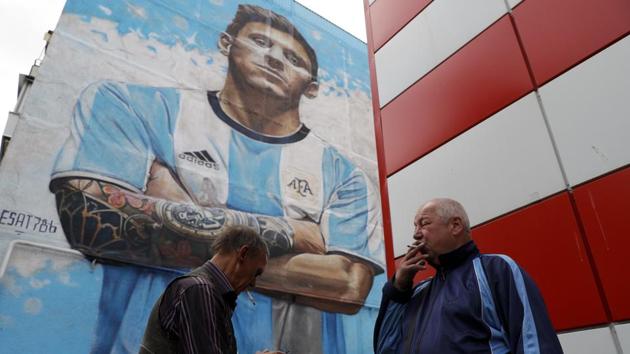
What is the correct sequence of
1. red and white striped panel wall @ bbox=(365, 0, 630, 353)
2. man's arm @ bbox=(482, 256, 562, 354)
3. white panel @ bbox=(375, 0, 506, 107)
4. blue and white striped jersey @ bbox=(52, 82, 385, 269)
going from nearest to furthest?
man's arm @ bbox=(482, 256, 562, 354), red and white striped panel wall @ bbox=(365, 0, 630, 353), white panel @ bbox=(375, 0, 506, 107), blue and white striped jersey @ bbox=(52, 82, 385, 269)

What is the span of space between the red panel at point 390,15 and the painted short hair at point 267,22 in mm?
9075

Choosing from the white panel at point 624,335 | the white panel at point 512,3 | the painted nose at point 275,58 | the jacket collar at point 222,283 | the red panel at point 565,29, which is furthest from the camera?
the painted nose at point 275,58

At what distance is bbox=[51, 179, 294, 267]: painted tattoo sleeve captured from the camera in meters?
8.80

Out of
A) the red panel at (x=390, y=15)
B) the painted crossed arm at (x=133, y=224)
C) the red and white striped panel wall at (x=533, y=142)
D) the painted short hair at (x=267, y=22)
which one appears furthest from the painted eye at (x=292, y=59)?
the red and white striped panel wall at (x=533, y=142)

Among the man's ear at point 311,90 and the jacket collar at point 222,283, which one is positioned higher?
the man's ear at point 311,90

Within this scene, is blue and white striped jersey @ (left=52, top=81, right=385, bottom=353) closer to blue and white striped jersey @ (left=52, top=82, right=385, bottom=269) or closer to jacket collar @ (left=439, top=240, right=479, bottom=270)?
blue and white striped jersey @ (left=52, top=82, right=385, bottom=269)

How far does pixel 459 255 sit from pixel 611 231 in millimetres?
911

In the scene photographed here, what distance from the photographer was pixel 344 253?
12758mm

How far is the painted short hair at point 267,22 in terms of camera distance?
1348 cm

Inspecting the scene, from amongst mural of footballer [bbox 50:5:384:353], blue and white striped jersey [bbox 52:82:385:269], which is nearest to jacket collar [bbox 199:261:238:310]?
mural of footballer [bbox 50:5:384:353]

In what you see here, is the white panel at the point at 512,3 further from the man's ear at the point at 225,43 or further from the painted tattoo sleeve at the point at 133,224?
the man's ear at the point at 225,43

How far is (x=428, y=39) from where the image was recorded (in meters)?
4.12

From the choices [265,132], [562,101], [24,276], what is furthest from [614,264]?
[265,132]

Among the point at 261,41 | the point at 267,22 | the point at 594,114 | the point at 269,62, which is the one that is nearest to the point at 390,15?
the point at 594,114
